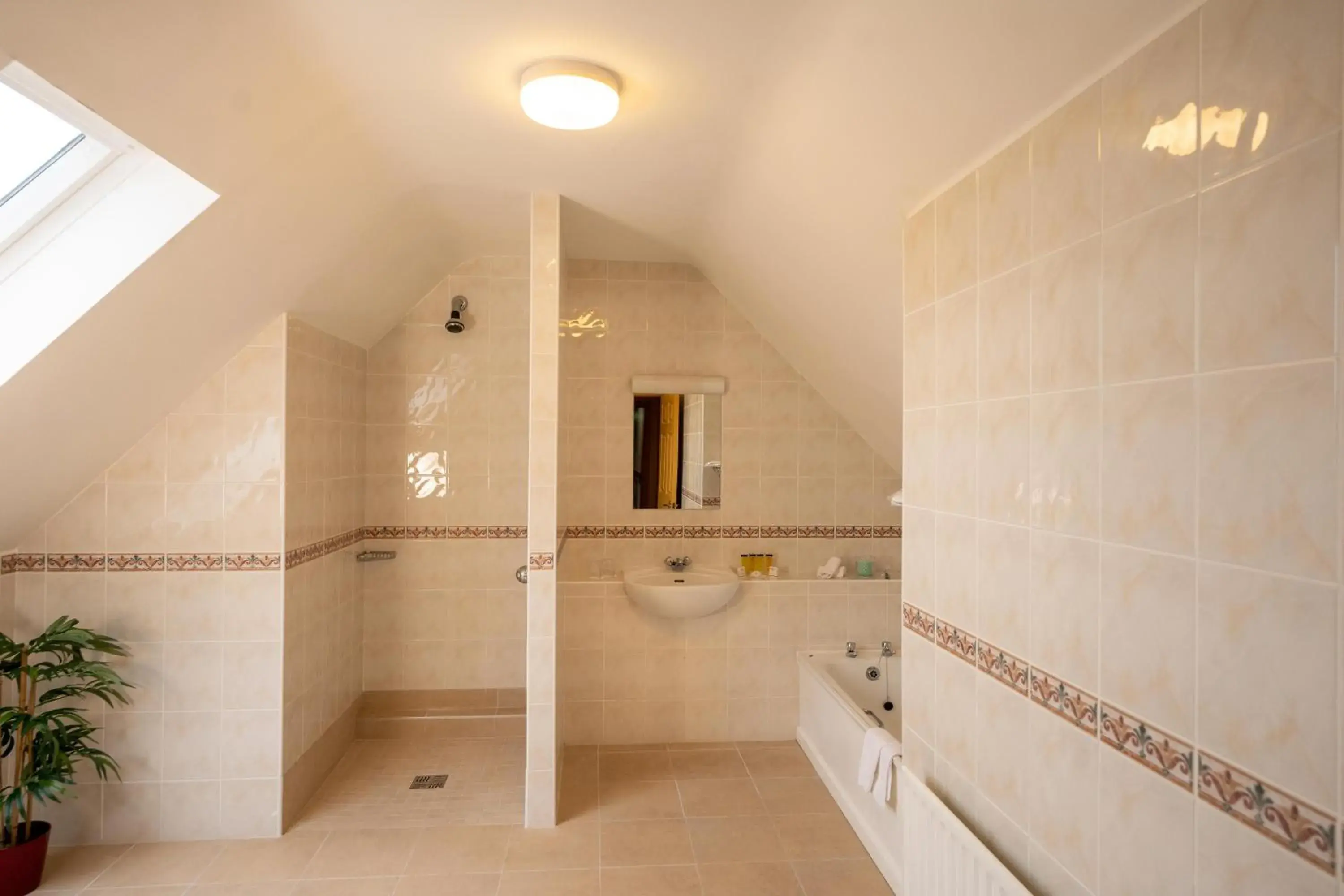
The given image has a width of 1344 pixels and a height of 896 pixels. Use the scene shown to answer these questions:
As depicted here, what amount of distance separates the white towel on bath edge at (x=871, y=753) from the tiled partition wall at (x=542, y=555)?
129 cm

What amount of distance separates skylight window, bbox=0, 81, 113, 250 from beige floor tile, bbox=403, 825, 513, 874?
8.23 feet

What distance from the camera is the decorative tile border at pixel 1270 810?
94 cm

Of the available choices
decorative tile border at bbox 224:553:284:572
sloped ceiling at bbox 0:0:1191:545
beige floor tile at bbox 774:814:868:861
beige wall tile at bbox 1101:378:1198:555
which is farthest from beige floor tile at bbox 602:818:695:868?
beige wall tile at bbox 1101:378:1198:555

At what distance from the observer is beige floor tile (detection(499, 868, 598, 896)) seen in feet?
8.63

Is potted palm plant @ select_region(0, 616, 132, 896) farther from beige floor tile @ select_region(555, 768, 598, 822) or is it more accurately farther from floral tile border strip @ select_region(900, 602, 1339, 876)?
floral tile border strip @ select_region(900, 602, 1339, 876)

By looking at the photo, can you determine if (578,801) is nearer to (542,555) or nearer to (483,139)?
(542,555)

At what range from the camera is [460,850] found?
291 cm

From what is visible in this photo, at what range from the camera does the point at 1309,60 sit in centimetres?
95

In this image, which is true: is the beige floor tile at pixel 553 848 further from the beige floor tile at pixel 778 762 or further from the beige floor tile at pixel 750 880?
the beige floor tile at pixel 778 762

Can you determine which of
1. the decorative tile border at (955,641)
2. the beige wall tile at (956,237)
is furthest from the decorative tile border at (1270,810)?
the beige wall tile at (956,237)

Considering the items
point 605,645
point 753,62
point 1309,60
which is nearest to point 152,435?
point 605,645

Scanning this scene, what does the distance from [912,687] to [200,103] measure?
8.25ft

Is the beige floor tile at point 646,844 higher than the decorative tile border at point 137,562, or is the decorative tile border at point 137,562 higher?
the decorative tile border at point 137,562

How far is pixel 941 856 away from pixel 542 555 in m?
A: 1.89
